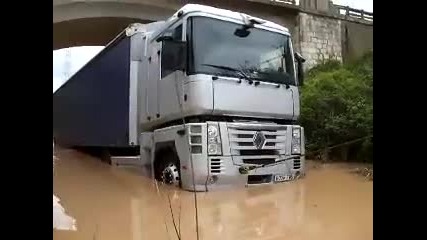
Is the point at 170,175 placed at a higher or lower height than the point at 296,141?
lower

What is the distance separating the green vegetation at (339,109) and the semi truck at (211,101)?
0.26ft

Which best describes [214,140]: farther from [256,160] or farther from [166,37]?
[166,37]

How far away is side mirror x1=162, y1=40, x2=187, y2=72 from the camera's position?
2.88 meters

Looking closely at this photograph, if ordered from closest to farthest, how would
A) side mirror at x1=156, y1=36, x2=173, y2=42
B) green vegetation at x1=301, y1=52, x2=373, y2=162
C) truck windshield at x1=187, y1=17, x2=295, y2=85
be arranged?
green vegetation at x1=301, y1=52, x2=373, y2=162
truck windshield at x1=187, y1=17, x2=295, y2=85
side mirror at x1=156, y1=36, x2=173, y2=42

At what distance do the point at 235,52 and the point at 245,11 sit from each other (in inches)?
10.7

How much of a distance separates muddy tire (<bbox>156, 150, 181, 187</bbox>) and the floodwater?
50mm

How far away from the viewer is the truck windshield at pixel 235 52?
2809 mm

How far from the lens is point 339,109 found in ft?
8.43

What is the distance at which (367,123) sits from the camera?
94.1 inches

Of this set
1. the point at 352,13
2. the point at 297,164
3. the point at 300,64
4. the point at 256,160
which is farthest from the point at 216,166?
the point at 352,13

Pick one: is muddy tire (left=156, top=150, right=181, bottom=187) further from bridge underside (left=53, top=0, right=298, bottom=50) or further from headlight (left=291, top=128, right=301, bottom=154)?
bridge underside (left=53, top=0, right=298, bottom=50)

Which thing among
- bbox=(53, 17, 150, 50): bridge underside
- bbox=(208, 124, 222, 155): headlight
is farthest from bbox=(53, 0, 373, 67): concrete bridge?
bbox=(208, 124, 222, 155): headlight
